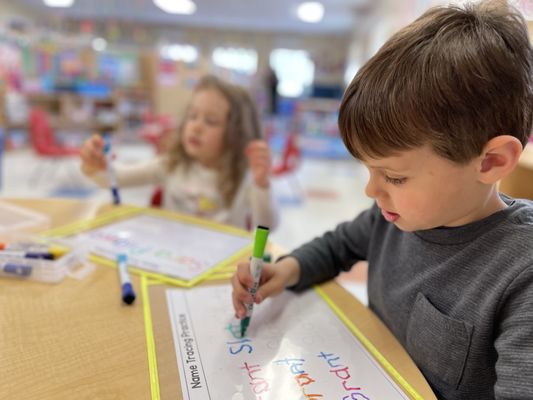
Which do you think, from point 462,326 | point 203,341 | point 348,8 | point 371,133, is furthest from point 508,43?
point 348,8

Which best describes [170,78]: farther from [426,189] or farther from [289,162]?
[426,189]

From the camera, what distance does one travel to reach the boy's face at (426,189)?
1.49ft

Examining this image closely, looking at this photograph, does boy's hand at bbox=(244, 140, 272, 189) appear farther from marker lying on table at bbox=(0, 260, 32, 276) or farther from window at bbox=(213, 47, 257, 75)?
window at bbox=(213, 47, 257, 75)

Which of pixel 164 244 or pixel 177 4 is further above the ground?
pixel 177 4

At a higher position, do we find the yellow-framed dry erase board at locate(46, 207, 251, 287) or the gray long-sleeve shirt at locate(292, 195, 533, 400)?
the gray long-sleeve shirt at locate(292, 195, 533, 400)

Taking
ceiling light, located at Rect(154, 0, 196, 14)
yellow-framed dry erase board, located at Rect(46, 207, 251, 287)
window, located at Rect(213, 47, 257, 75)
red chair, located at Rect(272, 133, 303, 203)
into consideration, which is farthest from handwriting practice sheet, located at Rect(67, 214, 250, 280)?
window, located at Rect(213, 47, 257, 75)

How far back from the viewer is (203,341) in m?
0.50

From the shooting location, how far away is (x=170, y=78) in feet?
20.0

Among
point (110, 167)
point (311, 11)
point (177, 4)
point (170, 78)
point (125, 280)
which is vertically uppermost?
point (311, 11)

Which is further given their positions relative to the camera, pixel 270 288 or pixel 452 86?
pixel 270 288

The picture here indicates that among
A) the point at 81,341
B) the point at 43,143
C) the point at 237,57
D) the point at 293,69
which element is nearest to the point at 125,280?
the point at 81,341

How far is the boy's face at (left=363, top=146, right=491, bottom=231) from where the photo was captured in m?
0.45

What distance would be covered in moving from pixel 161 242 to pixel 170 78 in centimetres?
572

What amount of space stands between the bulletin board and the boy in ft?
0.20
